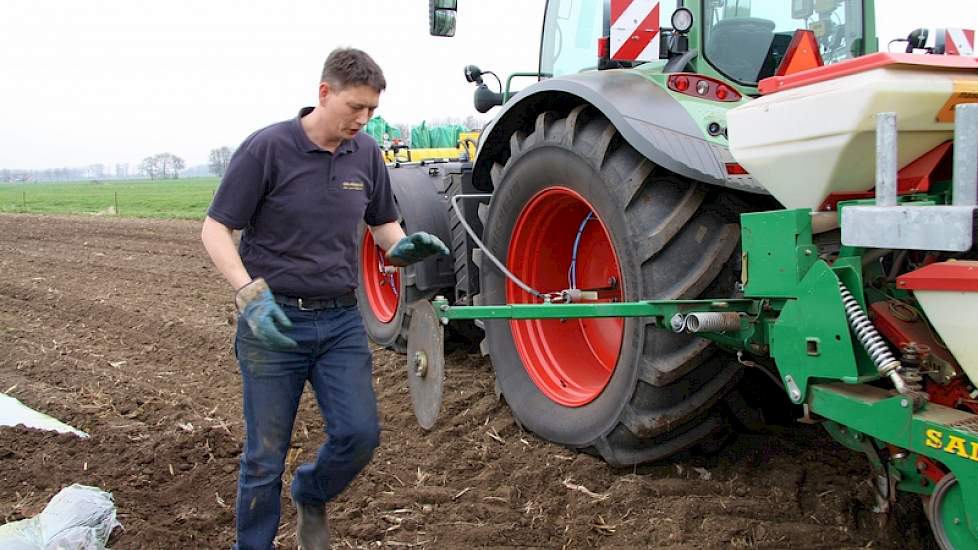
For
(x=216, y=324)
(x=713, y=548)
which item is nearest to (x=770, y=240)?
(x=713, y=548)

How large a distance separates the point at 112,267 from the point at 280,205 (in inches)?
337

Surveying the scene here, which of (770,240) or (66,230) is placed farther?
(66,230)

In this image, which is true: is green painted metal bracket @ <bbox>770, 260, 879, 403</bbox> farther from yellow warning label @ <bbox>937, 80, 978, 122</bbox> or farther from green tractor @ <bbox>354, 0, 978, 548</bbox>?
yellow warning label @ <bbox>937, 80, 978, 122</bbox>

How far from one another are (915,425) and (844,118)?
0.83 meters

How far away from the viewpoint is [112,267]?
10.6 meters

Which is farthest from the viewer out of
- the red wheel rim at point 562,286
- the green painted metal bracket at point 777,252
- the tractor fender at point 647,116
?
the red wheel rim at point 562,286

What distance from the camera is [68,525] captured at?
10.1 ft

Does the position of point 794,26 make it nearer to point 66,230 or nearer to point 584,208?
point 584,208

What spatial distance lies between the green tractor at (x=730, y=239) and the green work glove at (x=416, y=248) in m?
0.26

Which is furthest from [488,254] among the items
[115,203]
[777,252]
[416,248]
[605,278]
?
[115,203]

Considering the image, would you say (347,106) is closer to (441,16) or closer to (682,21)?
(682,21)

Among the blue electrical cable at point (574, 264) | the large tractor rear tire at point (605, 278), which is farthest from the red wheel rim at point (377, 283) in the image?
the blue electrical cable at point (574, 264)

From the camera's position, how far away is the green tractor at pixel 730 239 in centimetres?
232

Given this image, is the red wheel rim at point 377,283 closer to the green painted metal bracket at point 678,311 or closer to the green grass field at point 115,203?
the green painted metal bracket at point 678,311
